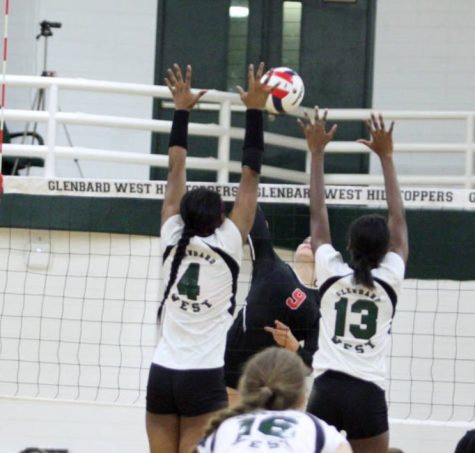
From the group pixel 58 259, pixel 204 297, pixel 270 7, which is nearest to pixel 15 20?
pixel 270 7

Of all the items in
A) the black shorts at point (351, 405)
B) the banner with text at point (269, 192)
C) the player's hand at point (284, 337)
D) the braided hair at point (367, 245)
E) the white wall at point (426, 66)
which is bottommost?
the black shorts at point (351, 405)

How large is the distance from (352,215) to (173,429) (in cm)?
509

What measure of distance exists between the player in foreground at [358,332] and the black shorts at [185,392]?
19.8 inches

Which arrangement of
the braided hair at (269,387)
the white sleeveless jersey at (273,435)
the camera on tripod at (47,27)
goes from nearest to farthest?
1. the white sleeveless jersey at (273,435)
2. the braided hair at (269,387)
3. the camera on tripod at (47,27)

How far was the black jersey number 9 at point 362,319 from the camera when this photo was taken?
24.1ft

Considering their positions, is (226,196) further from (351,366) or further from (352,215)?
(351,366)

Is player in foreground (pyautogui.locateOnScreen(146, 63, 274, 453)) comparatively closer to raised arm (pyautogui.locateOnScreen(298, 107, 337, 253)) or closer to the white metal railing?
raised arm (pyautogui.locateOnScreen(298, 107, 337, 253))

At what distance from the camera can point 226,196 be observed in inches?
408

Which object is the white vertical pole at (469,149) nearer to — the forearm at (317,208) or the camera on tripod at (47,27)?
the camera on tripod at (47,27)

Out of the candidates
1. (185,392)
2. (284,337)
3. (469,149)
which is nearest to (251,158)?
(185,392)

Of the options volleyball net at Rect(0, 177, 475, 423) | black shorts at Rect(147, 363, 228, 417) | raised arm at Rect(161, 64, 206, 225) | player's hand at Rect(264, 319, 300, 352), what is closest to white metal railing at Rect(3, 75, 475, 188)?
volleyball net at Rect(0, 177, 475, 423)

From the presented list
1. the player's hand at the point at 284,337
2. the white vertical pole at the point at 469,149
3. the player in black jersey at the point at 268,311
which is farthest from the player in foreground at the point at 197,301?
the white vertical pole at the point at 469,149

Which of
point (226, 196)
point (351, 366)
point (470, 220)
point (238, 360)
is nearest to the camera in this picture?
point (351, 366)

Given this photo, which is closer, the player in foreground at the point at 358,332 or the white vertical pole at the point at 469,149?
the player in foreground at the point at 358,332
